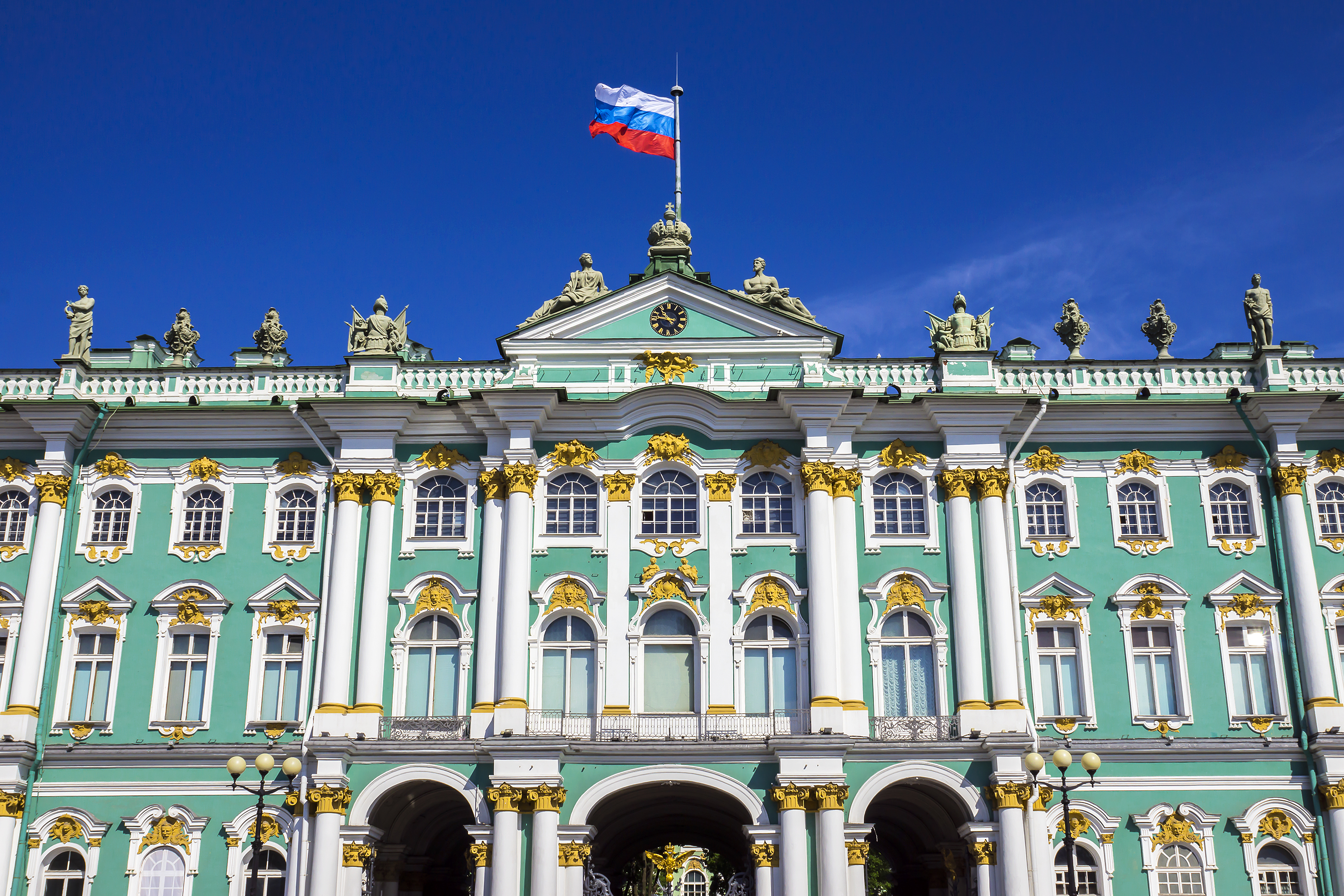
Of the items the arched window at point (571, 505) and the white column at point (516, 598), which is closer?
the white column at point (516, 598)

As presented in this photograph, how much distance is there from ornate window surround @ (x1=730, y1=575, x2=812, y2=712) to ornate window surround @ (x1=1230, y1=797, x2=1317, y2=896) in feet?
38.7

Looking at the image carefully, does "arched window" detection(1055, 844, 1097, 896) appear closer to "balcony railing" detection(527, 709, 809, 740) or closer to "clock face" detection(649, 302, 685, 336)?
"balcony railing" detection(527, 709, 809, 740)

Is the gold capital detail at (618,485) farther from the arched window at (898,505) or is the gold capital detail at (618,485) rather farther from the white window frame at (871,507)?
the arched window at (898,505)

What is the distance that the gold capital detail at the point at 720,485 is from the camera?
4009 centimetres

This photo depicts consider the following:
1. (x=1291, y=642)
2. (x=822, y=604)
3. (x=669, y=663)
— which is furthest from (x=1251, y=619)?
(x=669, y=663)

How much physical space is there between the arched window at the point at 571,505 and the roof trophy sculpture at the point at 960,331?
11.1 m

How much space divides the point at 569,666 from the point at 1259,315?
75.0 feet

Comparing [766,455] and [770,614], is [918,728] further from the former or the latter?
[766,455]

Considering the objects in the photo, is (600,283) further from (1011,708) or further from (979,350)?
(1011,708)

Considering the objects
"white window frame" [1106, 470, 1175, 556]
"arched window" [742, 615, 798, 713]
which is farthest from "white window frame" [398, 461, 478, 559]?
"white window frame" [1106, 470, 1175, 556]

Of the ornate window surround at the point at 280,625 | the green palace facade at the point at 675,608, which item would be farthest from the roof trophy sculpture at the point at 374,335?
the ornate window surround at the point at 280,625

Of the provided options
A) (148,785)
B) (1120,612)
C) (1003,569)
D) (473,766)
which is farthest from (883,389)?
(148,785)

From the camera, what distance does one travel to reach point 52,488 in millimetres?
40469

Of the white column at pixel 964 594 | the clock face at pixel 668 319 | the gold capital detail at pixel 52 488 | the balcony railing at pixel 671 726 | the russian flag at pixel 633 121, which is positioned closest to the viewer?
the balcony railing at pixel 671 726
